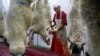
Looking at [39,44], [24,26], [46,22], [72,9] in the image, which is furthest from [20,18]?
[39,44]

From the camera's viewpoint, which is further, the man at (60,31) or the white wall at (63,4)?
the white wall at (63,4)

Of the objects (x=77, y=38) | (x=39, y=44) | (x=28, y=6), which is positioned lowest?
(x=39, y=44)

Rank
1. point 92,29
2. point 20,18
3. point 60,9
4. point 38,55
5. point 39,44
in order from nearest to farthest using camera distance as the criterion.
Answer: point 92,29 < point 20,18 < point 38,55 < point 60,9 < point 39,44

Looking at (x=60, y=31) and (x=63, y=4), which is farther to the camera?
(x=63, y=4)

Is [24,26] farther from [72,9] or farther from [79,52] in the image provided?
[79,52]

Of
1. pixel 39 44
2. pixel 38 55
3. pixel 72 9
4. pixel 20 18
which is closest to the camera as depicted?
pixel 20 18

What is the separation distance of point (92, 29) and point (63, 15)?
148cm

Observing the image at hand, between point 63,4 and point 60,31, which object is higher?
point 63,4

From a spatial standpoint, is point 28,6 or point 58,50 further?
point 58,50

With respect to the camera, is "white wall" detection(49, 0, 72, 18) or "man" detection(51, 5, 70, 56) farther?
"white wall" detection(49, 0, 72, 18)

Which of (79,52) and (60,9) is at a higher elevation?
(60,9)

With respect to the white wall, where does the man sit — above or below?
below

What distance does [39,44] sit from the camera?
9.95 ft

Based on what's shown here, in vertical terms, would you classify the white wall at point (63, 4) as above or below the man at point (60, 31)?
above
